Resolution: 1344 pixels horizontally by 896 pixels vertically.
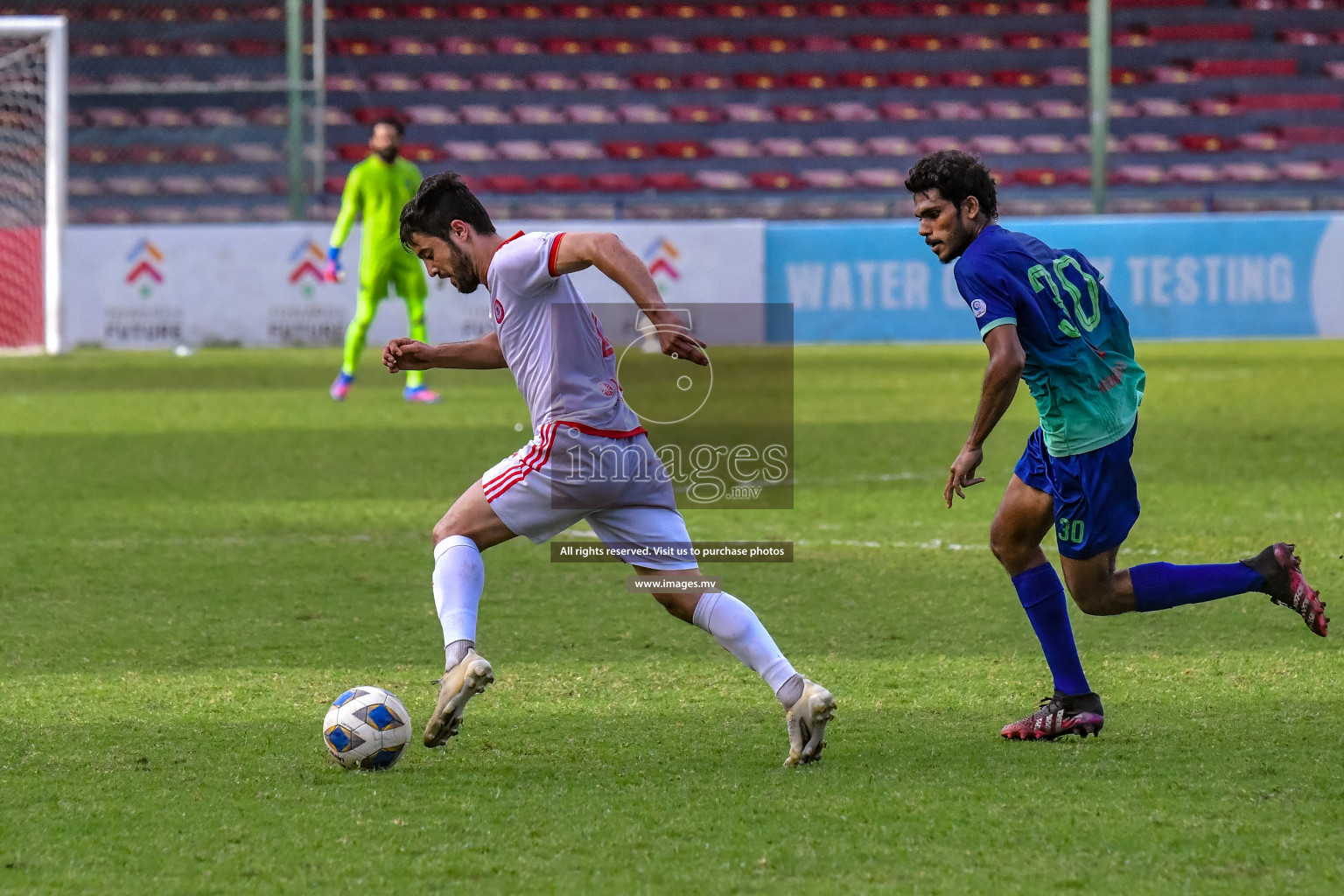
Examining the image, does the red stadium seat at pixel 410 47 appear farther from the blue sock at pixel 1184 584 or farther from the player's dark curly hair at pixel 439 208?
the blue sock at pixel 1184 584

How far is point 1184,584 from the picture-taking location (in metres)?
4.37

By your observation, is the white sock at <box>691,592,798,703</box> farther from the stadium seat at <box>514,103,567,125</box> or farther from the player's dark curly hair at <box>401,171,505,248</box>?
the stadium seat at <box>514,103,567,125</box>

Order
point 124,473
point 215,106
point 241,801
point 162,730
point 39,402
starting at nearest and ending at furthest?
point 241,801 < point 162,730 < point 124,473 < point 39,402 < point 215,106

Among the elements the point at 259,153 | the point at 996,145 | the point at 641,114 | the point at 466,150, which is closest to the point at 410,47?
the point at 466,150

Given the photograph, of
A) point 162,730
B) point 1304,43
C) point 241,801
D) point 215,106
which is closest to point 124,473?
point 162,730

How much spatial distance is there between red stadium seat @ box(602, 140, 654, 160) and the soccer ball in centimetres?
2094

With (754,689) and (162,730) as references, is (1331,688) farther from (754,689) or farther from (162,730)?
(162,730)

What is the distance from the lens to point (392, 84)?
24859 millimetres

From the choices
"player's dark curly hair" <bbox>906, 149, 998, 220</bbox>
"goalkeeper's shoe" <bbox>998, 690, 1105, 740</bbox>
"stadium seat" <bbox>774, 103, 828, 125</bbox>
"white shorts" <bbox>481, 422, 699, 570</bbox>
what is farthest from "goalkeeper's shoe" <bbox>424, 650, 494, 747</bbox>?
"stadium seat" <bbox>774, 103, 828, 125</bbox>

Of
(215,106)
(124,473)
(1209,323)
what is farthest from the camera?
(215,106)

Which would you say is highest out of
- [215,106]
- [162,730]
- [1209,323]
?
[215,106]

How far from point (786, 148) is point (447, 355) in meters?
20.7

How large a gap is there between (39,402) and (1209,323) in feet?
39.0

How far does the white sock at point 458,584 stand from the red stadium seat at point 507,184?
1955 cm
